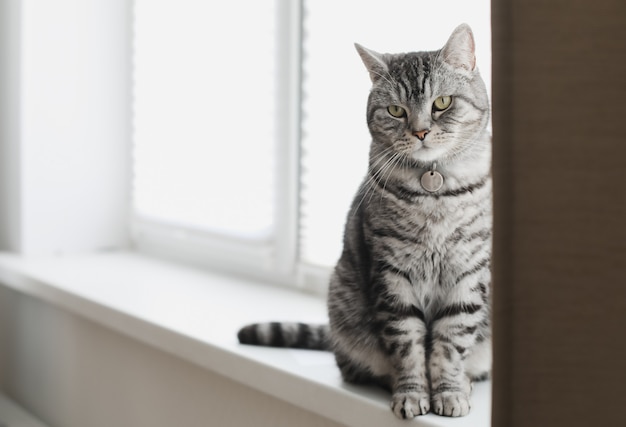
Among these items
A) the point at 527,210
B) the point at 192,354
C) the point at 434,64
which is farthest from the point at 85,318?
the point at 527,210

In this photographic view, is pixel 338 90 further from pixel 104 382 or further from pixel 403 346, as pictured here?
pixel 104 382

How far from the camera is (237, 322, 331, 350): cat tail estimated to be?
134 cm

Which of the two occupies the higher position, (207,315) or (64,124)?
(64,124)

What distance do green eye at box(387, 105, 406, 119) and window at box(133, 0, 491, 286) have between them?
0.28m

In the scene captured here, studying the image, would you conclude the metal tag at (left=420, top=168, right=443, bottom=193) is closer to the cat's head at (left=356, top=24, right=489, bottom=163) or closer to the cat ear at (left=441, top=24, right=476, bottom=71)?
the cat's head at (left=356, top=24, right=489, bottom=163)

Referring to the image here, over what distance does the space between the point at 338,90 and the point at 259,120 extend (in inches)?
11.9

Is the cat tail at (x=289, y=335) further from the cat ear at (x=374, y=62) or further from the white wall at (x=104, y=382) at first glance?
the cat ear at (x=374, y=62)

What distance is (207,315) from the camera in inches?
61.4

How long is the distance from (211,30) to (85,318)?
75 cm

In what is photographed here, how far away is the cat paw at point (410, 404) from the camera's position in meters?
1.00

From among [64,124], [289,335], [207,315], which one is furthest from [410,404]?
[64,124]

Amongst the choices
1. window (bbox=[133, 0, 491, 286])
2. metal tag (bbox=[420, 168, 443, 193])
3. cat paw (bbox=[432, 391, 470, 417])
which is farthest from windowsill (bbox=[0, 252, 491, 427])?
metal tag (bbox=[420, 168, 443, 193])

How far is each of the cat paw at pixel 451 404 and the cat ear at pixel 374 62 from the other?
1.41 ft

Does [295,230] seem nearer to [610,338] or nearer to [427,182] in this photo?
[427,182]
